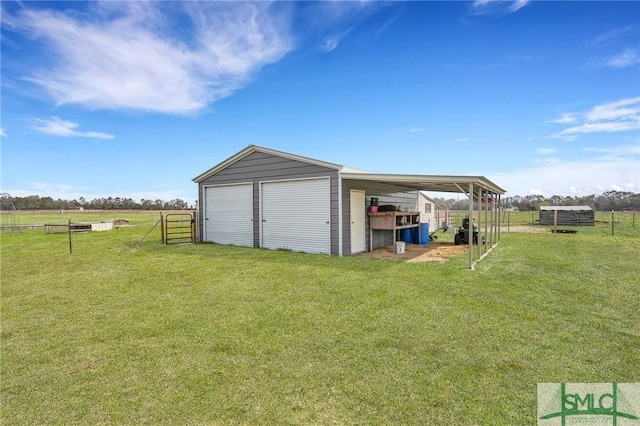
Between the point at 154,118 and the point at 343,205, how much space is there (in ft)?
38.8

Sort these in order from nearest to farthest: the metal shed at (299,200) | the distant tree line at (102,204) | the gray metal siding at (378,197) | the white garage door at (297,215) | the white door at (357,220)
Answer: the metal shed at (299,200) < the gray metal siding at (378,197) < the white garage door at (297,215) < the white door at (357,220) < the distant tree line at (102,204)

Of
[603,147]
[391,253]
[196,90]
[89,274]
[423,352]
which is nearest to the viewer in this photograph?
[423,352]

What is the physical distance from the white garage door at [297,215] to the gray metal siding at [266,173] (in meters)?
0.18

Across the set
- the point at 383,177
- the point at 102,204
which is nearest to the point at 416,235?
the point at 383,177

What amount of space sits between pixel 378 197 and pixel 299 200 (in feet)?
9.36

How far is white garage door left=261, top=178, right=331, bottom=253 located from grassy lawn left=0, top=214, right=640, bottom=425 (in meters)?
2.89

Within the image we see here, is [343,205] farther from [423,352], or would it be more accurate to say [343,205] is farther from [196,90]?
[196,90]

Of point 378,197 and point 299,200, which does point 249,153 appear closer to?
point 299,200

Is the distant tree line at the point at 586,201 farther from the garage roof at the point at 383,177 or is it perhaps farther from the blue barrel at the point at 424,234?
the garage roof at the point at 383,177

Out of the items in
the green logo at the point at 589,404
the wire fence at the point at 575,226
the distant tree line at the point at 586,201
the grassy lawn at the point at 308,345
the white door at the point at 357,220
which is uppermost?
the distant tree line at the point at 586,201

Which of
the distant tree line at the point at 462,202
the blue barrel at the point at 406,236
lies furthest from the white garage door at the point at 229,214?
the distant tree line at the point at 462,202

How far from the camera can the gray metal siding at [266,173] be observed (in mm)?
8805

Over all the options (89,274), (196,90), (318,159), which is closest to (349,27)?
(318,159)

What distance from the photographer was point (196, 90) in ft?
38.0
